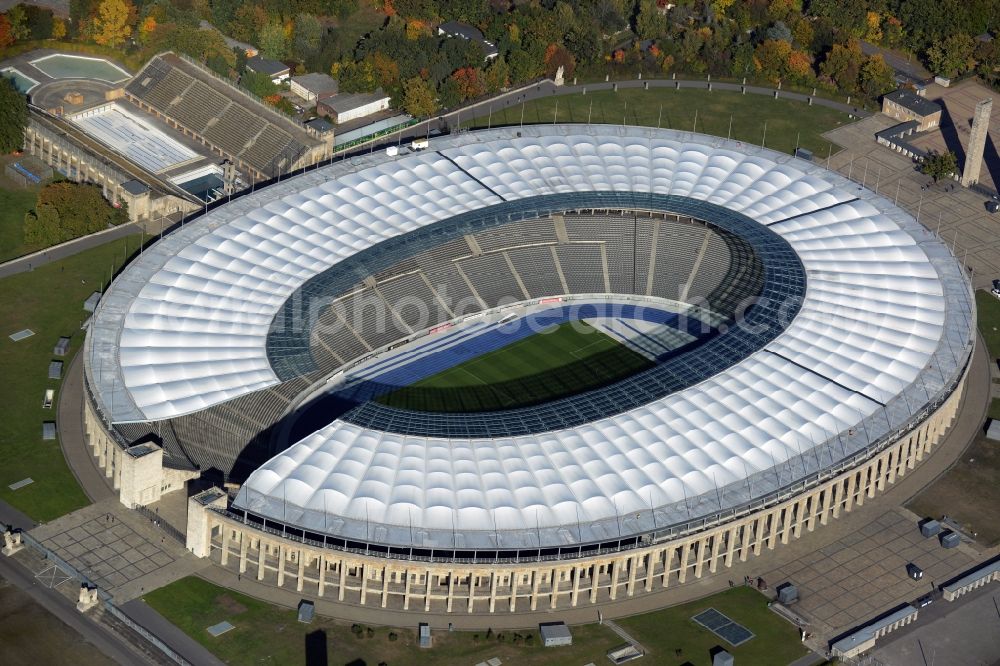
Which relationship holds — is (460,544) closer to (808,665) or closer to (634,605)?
(634,605)

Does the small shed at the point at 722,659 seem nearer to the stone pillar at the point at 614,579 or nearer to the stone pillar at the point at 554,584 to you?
the stone pillar at the point at 614,579

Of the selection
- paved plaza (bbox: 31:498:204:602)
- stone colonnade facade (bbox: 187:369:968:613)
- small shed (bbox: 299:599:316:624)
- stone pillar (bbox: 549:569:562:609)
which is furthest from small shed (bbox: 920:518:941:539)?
paved plaza (bbox: 31:498:204:602)

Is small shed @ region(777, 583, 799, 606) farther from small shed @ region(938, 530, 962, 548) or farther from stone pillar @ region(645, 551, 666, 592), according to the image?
small shed @ region(938, 530, 962, 548)

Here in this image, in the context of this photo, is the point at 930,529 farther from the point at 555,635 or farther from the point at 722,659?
the point at 555,635

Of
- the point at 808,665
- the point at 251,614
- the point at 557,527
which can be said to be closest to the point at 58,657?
the point at 251,614

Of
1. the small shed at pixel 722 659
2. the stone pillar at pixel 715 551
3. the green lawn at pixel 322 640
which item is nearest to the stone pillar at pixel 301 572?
the green lawn at pixel 322 640

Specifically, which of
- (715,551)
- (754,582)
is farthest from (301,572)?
(754,582)

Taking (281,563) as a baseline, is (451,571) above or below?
above
